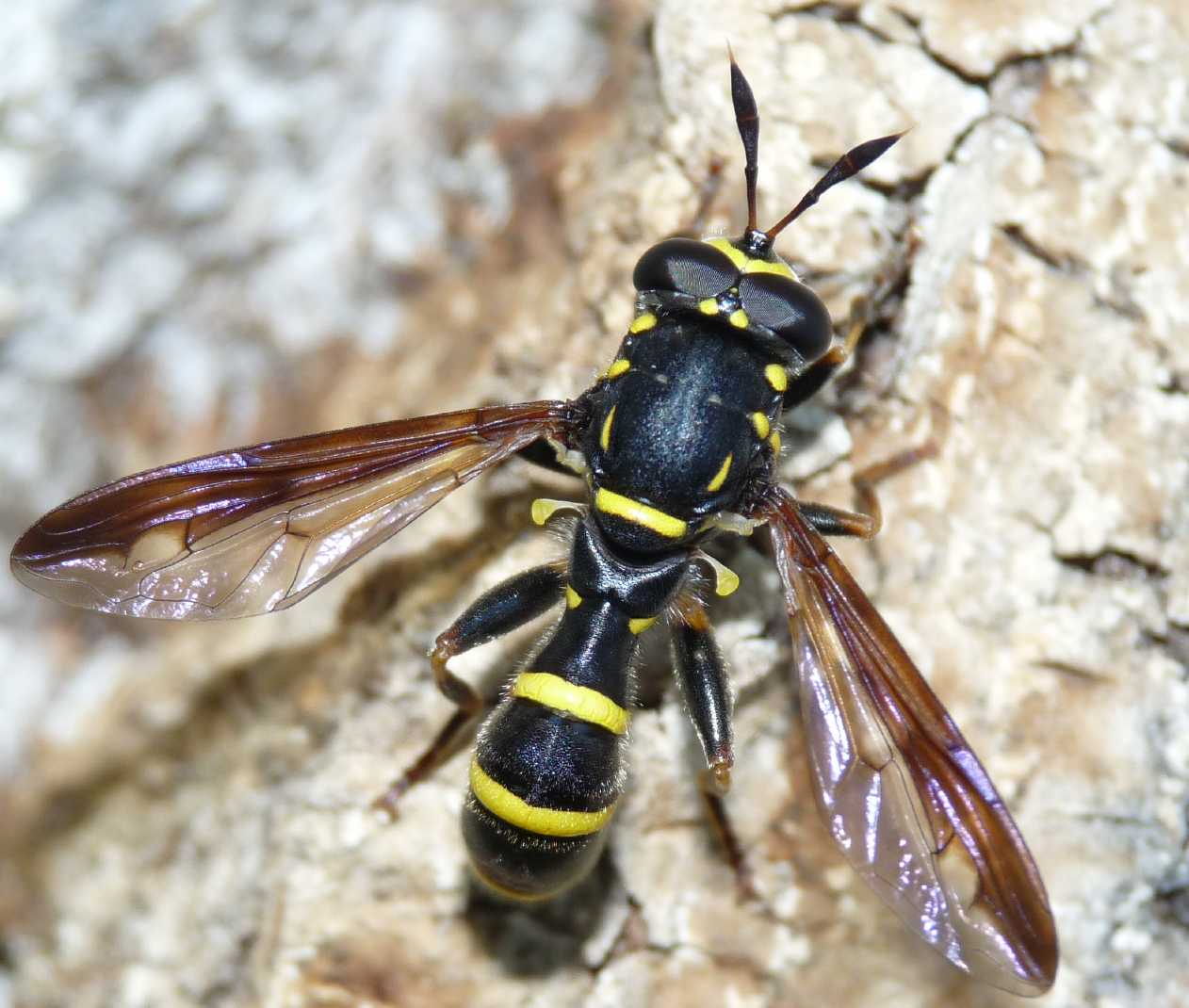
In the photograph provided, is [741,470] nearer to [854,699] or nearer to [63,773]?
[854,699]

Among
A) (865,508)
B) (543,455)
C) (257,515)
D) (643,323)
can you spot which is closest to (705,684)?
(865,508)

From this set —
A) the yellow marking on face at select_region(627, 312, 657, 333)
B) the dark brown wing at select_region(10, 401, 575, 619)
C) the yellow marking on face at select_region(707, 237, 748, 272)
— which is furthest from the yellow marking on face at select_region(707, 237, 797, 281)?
the dark brown wing at select_region(10, 401, 575, 619)

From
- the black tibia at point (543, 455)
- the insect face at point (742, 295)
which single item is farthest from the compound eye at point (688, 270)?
the black tibia at point (543, 455)

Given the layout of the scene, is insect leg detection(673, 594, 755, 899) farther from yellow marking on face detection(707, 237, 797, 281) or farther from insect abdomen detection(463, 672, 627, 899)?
yellow marking on face detection(707, 237, 797, 281)

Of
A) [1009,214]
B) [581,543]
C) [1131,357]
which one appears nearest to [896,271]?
[1009,214]

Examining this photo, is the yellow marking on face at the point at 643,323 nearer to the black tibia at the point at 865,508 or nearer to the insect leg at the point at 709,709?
the black tibia at the point at 865,508

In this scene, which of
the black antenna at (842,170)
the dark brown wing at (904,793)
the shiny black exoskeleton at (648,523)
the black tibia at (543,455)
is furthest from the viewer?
the black tibia at (543,455)

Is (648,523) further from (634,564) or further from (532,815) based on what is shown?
(532,815)

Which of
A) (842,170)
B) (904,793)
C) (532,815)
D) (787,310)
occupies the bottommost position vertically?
(532,815)
